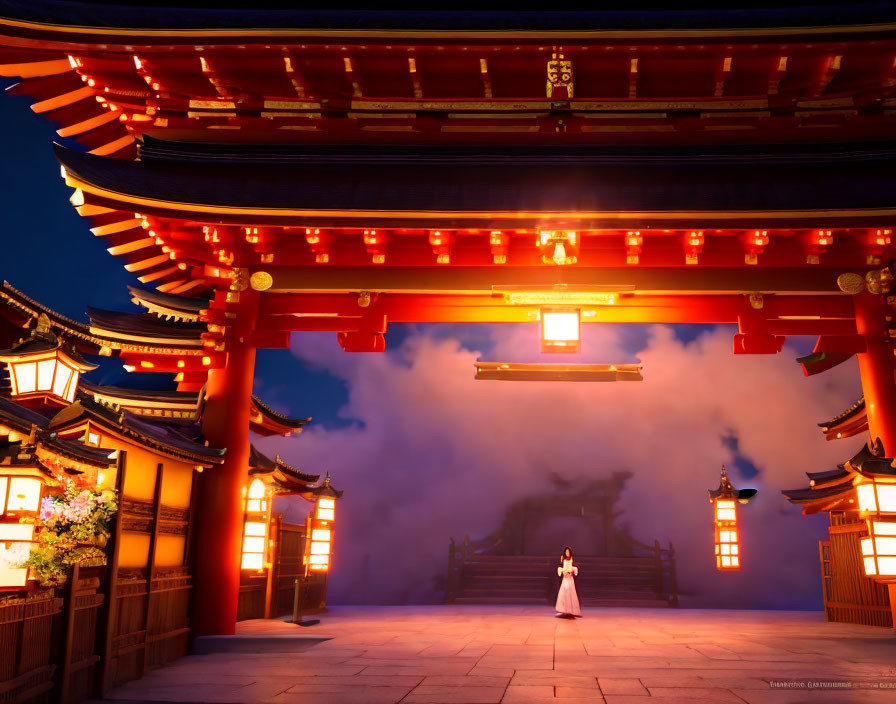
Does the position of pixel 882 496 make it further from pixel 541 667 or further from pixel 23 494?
pixel 23 494

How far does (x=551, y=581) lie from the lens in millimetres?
19844

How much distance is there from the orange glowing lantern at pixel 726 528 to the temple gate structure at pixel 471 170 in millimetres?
6679

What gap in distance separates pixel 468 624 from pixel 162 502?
6.19m

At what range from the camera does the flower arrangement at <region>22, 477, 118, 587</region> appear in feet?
17.4

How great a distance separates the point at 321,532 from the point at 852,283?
990 centimetres

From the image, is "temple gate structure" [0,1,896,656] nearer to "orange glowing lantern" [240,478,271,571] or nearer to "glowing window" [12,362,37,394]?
"orange glowing lantern" [240,478,271,571]

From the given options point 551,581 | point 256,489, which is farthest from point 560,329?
point 551,581

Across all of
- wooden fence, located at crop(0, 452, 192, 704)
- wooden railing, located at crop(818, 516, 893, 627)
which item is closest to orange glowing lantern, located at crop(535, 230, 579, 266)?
wooden fence, located at crop(0, 452, 192, 704)

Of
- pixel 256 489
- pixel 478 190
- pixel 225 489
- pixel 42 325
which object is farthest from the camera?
pixel 256 489

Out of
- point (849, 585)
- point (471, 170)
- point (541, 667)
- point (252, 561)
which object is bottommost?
point (541, 667)

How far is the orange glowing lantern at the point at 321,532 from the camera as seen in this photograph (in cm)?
1288

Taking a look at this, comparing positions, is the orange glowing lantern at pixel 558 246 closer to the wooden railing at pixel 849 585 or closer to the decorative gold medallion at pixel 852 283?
the decorative gold medallion at pixel 852 283

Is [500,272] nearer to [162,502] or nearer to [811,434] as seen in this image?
[162,502]

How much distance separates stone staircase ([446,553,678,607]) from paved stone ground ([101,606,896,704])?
7898 millimetres
